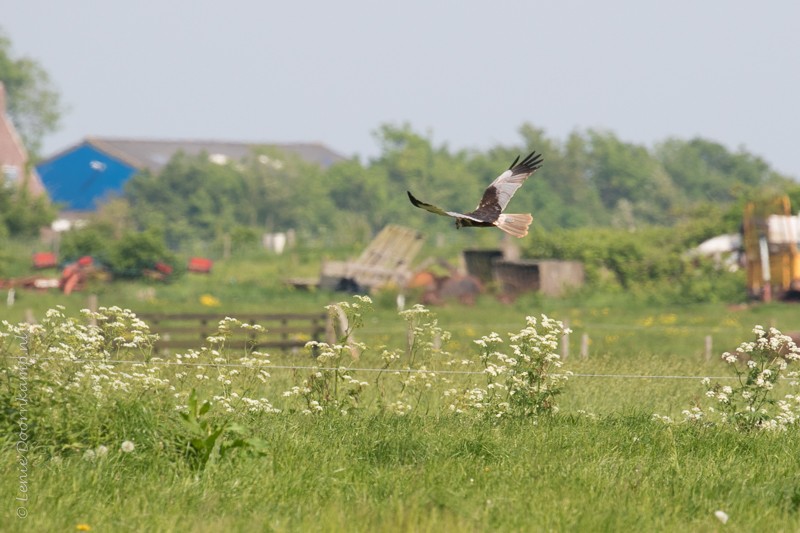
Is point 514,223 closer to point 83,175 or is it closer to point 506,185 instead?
point 506,185

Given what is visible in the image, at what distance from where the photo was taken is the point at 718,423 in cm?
1059

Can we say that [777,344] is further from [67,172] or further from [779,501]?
[67,172]

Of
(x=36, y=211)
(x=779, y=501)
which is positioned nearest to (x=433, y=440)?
(x=779, y=501)

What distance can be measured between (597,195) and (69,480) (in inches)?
3432

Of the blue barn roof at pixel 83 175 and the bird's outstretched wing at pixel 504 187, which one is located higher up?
the blue barn roof at pixel 83 175

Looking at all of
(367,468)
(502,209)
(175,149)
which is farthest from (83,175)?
(367,468)

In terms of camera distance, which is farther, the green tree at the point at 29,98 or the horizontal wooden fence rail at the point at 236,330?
the green tree at the point at 29,98

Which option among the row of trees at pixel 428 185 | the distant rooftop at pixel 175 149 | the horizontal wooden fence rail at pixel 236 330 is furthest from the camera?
the distant rooftop at pixel 175 149

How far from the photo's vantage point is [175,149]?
92562mm

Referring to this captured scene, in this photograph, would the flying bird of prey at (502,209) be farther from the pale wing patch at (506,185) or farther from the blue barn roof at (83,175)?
the blue barn roof at (83,175)

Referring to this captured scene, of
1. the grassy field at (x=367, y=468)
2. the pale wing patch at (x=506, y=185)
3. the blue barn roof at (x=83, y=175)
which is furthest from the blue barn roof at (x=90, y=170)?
the grassy field at (x=367, y=468)

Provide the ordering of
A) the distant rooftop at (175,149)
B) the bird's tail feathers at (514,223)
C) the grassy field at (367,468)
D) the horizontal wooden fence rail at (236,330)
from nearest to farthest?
the grassy field at (367,468) → the bird's tail feathers at (514,223) → the horizontal wooden fence rail at (236,330) → the distant rooftop at (175,149)

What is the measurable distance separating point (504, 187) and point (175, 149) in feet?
278

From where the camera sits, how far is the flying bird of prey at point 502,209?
948 cm
